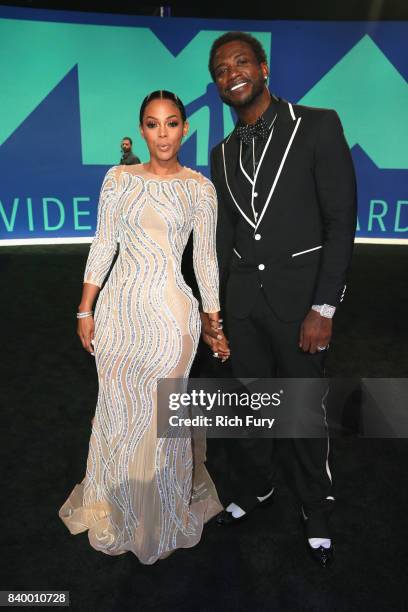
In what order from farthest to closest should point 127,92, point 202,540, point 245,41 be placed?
point 127,92 → point 202,540 → point 245,41

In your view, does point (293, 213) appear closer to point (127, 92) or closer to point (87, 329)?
point (87, 329)

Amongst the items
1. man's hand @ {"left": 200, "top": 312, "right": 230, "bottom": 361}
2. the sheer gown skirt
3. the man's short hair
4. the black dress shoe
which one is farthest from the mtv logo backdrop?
the black dress shoe

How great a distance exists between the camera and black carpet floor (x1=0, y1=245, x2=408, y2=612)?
2.21 m

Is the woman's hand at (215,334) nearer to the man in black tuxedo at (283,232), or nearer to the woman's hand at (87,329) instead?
the man in black tuxedo at (283,232)

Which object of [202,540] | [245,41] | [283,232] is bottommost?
[202,540]

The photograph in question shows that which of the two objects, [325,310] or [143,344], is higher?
[325,310]

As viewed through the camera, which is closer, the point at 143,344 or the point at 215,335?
the point at 143,344

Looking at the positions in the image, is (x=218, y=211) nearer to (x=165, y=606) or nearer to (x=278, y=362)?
(x=278, y=362)

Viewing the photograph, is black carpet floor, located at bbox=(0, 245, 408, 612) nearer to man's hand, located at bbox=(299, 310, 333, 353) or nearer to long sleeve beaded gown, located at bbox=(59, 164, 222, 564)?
long sleeve beaded gown, located at bbox=(59, 164, 222, 564)

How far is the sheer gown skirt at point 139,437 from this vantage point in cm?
223

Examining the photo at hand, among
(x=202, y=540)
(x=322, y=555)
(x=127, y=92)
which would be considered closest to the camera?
(x=322, y=555)

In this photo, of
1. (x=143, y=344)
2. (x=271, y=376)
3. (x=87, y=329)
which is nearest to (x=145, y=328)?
(x=143, y=344)

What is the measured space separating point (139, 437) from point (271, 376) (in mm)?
624

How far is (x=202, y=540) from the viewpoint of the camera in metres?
2.52
